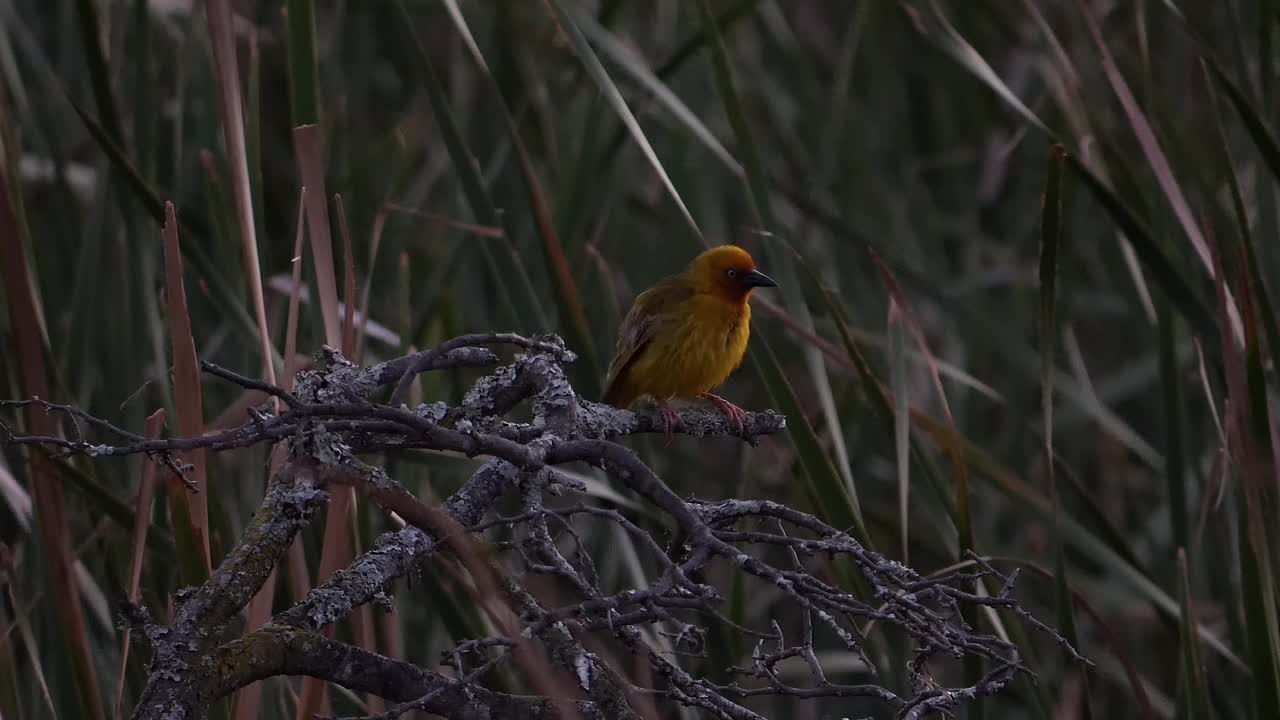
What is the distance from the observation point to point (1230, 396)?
1.78 meters

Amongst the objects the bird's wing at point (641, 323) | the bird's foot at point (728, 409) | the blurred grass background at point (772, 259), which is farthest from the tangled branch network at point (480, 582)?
the bird's wing at point (641, 323)

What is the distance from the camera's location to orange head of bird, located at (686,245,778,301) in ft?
10.2

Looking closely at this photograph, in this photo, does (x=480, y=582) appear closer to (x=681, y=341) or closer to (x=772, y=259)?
(x=772, y=259)

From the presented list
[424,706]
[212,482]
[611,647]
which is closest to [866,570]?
[424,706]

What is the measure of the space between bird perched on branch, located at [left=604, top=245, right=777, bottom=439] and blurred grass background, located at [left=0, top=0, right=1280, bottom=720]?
102 mm

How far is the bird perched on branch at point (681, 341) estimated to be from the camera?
2.97m

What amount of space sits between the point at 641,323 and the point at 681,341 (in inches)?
3.7

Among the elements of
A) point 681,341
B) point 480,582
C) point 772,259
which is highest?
point 772,259

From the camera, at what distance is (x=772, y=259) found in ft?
6.82

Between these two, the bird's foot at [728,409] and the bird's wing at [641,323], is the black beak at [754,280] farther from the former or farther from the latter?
the bird's foot at [728,409]

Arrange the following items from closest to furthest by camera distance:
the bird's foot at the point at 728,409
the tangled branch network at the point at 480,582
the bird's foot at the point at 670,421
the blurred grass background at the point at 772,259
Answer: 1. the tangled branch network at the point at 480,582
2. the bird's foot at the point at 670,421
3. the blurred grass background at the point at 772,259
4. the bird's foot at the point at 728,409

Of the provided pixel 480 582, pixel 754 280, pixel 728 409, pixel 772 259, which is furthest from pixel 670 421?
pixel 754 280

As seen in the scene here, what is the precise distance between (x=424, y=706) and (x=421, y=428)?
228mm

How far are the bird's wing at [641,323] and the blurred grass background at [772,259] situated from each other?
8 cm
